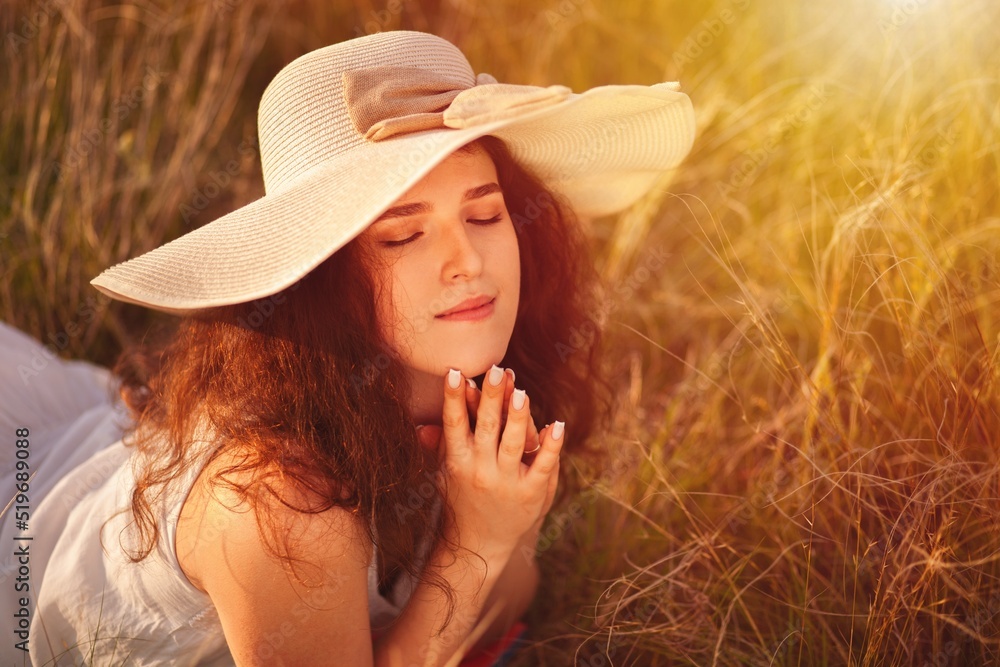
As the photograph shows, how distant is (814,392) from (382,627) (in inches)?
51.3

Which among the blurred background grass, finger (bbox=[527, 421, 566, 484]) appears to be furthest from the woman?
the blurred background grass

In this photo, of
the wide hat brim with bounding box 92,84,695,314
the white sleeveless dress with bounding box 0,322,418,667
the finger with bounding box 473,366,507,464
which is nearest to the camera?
the wide hat brim with bounding box 92,84,695,314

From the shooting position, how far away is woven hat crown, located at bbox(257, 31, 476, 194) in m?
1.72

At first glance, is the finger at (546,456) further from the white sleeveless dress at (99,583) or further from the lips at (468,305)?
the white sleeveless dress at (99,583)

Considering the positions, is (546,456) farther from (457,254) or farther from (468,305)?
(457,254)

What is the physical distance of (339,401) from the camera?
5.79 ft

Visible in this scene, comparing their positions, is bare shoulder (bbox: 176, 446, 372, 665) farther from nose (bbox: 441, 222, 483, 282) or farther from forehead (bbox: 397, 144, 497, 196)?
forehead (bbox: 397, 144, 497, 196)

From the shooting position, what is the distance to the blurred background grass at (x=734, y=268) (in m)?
1.89

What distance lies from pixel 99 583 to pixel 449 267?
115cm

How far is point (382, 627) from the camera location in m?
2.14

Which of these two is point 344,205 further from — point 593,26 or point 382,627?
point 593,26

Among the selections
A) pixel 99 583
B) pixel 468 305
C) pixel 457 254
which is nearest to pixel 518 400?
pixel 468 305

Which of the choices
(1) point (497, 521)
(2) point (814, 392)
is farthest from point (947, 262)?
(1) point (497, 521)

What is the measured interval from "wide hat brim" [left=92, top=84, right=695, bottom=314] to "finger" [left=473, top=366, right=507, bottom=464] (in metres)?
0.45
